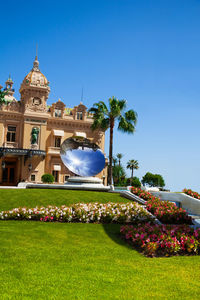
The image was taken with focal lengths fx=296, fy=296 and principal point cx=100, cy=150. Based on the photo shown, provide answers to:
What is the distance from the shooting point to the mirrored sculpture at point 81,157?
25.5 metres

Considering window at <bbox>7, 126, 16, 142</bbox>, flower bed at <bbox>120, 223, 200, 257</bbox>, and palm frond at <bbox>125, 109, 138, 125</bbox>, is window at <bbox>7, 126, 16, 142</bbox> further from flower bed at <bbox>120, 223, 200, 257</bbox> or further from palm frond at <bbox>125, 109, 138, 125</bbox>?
flower bed at <bbox>120, 223, 200, 257</bbox>

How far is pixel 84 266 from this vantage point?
23.7 feet

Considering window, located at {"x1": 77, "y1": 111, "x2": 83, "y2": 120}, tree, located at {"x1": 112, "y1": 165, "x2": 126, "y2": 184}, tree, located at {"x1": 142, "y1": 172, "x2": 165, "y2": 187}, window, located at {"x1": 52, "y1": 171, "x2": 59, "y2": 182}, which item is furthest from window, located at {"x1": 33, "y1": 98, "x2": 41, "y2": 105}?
tree, located at {"x1": 142, "y1": 172, "x2": 165, "y2": 187}

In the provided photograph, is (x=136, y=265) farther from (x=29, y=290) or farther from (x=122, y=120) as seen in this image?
(x=122, y=120)

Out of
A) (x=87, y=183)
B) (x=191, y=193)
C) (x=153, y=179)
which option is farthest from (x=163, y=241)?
(x=153, y=179)

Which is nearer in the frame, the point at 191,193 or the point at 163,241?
the point at 163,241

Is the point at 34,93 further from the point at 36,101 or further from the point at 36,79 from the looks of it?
the point at 36,79

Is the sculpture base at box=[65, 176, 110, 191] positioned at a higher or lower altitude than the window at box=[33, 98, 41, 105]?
lower

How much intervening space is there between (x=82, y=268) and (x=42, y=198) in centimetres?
1051

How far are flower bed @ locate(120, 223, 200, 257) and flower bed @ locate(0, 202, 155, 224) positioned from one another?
3.02 metres

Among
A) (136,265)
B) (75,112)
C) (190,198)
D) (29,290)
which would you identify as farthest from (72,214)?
(75,112)

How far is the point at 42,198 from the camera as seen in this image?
17.2m

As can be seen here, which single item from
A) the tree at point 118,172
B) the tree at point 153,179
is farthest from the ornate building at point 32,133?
the tree at point 153,179

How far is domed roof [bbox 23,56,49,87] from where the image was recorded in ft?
146
